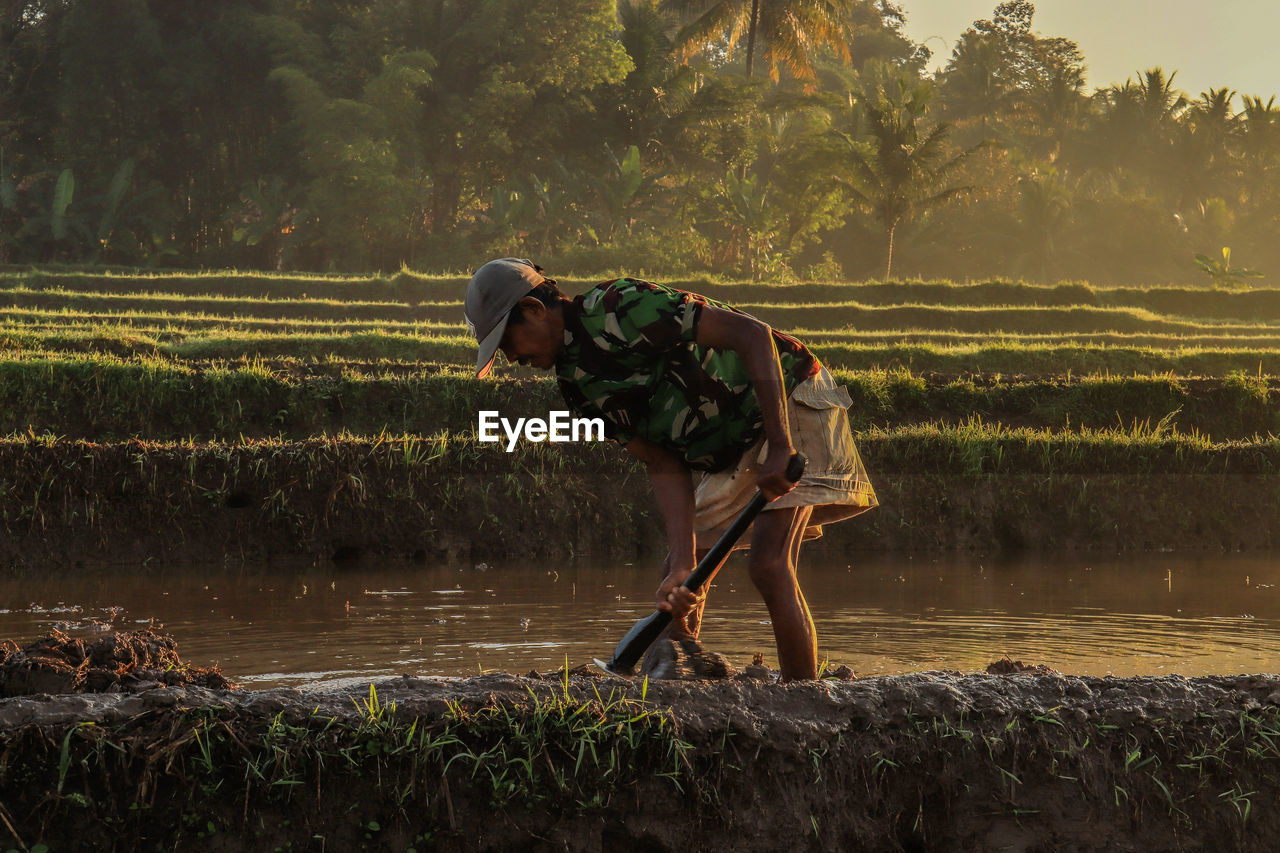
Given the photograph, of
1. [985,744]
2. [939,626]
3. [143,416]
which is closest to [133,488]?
[143,416]

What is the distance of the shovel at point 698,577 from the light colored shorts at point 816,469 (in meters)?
0.06

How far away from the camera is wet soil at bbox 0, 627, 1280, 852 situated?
6.77ft

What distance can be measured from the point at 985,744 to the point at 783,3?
1042 inches

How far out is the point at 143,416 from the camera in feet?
26.7

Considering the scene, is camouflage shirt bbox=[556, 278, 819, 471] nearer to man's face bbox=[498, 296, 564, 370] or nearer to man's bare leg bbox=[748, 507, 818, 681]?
man's face bbox=[498, 296, 564, 370]

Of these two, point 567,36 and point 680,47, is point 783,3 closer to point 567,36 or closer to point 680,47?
point 680,47

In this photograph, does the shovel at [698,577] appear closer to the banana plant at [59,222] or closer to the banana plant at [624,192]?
the banana plant at [624,192]

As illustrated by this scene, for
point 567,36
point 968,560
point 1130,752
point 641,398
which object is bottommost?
point 968,560

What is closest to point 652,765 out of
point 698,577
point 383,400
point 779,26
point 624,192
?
point 698,577

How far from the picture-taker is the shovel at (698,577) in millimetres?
2664

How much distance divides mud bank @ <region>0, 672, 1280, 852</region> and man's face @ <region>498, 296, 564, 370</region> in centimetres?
70

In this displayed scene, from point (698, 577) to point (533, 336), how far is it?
665 mm

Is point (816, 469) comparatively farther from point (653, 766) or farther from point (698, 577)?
point (653, 766)

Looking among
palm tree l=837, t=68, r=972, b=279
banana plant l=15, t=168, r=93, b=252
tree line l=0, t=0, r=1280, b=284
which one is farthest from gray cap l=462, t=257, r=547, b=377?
banana plant l=15, t=168, r=93, b=252
